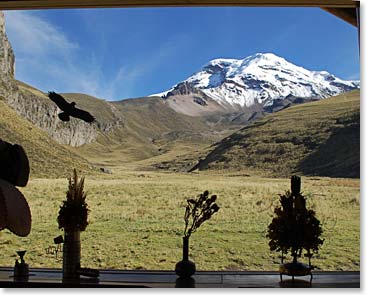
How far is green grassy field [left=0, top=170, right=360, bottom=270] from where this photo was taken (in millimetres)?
2535

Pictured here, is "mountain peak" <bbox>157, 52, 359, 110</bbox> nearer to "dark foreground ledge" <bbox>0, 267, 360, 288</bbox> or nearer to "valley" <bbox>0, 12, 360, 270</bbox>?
"valley" <bbox>0, 12, 360, 270</bbox>

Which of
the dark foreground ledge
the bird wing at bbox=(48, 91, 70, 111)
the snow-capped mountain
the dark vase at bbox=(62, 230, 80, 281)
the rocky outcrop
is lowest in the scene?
the dark foreground ledge

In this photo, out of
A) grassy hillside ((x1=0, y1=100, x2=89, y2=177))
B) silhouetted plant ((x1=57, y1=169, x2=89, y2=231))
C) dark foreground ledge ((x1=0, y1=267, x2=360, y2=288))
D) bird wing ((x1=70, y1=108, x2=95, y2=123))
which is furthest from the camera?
grassy hillside ((x1=0, y1=100, x2=89, y2=177))

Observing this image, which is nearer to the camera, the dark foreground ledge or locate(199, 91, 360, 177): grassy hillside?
the dark foreground ledge

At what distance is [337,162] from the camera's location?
11.5ft

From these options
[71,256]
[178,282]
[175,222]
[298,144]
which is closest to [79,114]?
[71,256]

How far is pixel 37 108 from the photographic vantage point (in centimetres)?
377

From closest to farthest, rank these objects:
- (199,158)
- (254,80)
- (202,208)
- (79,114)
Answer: (202,208) < (79,114) < (254,80) < (199,158)

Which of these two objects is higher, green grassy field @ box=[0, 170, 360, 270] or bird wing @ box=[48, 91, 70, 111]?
bird wing @ box=[48, 91, 70, 111]

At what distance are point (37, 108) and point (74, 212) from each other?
2.00m

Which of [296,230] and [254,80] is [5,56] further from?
[296,230]

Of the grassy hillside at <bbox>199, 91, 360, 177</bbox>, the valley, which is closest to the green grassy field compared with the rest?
the valley

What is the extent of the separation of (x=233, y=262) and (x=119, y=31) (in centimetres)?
186

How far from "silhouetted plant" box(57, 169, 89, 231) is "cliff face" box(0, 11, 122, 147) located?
1138 mm
